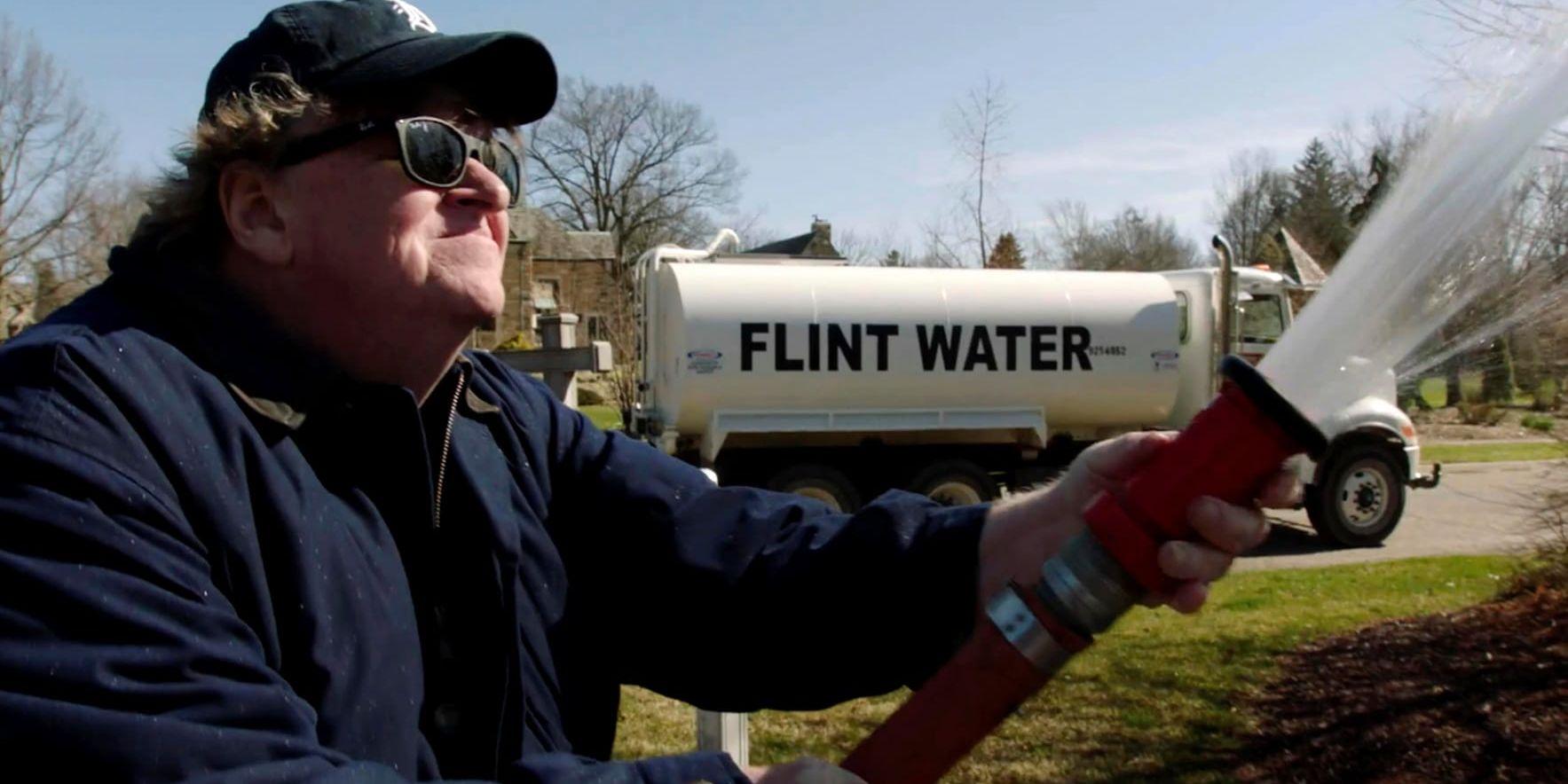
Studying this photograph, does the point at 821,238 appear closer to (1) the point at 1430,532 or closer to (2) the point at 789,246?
(2) the point at 789,246

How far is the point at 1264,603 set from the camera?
28.8ft

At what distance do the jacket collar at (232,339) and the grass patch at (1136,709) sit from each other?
13.9 feet

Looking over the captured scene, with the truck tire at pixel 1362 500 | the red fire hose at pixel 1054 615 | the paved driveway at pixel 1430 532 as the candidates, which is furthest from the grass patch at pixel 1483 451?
the red fire hose at pixel 1054 615

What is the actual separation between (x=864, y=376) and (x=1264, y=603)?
4.72m

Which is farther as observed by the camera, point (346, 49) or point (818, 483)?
point (818, 483)

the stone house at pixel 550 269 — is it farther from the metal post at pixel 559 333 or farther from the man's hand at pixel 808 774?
the man's hand at pixel 808 774

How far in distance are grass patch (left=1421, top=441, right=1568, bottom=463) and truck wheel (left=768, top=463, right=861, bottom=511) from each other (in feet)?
40.7

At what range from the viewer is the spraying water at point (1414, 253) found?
168 centimetres

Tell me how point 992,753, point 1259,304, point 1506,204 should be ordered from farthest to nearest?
1. point 1259,304
2. point 992,753
3. point 1506,204

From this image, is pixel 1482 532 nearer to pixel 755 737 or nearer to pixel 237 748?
pixel 755 737

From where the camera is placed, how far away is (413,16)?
6.45 ft

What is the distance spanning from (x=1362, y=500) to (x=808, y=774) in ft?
40.8

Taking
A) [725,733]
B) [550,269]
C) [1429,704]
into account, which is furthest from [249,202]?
[550,269]

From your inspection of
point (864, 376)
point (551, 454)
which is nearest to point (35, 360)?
point (551, 454)
